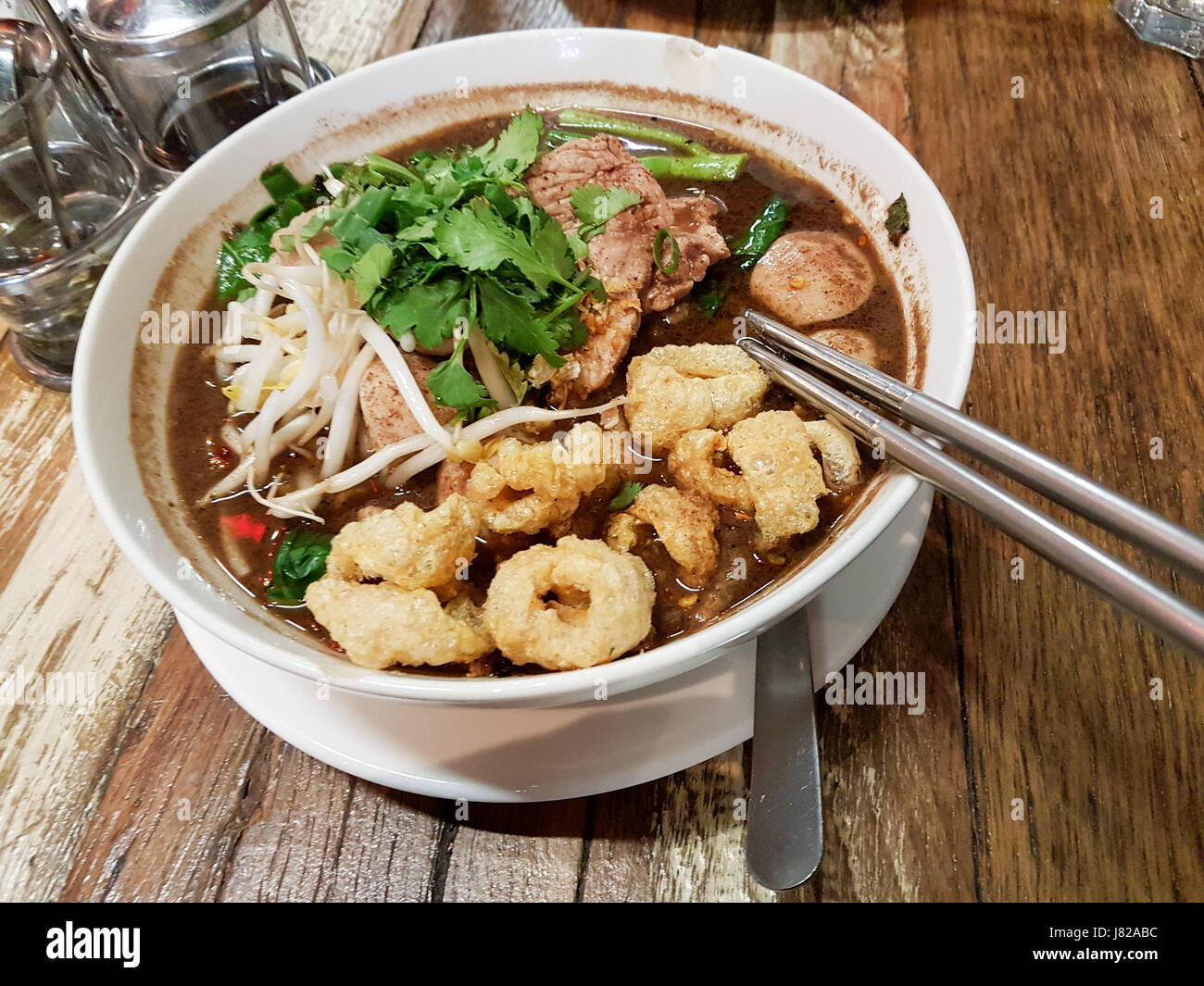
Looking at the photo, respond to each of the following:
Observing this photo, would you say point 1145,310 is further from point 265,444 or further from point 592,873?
point 265,444

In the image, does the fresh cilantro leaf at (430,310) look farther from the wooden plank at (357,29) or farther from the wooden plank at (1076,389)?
the wooden plank at (357,29)

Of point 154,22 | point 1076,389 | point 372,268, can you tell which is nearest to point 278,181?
point 372,268

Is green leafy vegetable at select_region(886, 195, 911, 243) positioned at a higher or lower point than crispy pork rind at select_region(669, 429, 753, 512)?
higher

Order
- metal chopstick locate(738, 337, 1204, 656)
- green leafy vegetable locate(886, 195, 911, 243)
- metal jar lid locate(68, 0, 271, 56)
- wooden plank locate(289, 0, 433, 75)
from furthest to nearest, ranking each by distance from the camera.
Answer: wooden plank locate(289, 0, 433, 75) → metal jar lid locate(68, 0, 271, 56) → green leafy vegetable locate(886, 195, 911, 243) → metal chopstick locate(738, 337, 1204, 656)

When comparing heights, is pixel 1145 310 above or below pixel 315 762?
below

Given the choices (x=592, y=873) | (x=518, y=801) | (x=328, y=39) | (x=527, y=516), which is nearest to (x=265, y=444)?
(x=527, y=516)

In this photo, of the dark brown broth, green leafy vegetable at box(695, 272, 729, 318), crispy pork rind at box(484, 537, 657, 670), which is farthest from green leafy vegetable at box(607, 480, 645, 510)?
green leafy vegetable at box(695, 272, 729, 318)

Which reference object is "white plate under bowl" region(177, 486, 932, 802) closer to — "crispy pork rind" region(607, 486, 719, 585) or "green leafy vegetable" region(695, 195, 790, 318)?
"crispy pork rind" region(607, 486, 719, 585)
